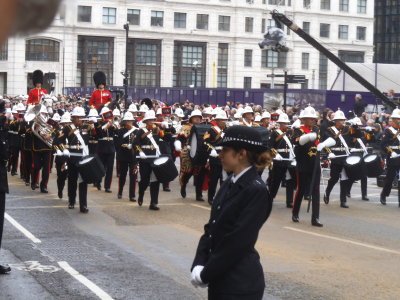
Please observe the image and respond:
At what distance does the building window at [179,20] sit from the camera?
7350 centimetres

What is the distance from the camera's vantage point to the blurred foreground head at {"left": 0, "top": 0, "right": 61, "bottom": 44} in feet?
3.91

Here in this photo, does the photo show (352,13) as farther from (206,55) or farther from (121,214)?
(121,214)

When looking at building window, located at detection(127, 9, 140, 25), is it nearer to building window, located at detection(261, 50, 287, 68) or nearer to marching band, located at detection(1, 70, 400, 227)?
building window, located at detection(261, 50, 287, 68)

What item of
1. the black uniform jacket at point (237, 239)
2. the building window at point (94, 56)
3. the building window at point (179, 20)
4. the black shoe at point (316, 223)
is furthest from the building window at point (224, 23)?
the black uniform jacket at point (237, 239)

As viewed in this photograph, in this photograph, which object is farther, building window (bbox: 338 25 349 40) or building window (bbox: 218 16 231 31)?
building window (bbox: 338 25 349 40)

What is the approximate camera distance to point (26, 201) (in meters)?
15.6

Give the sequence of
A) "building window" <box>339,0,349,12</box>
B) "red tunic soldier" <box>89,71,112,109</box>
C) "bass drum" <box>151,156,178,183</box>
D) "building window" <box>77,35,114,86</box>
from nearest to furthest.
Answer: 1. "bass drum" <box>151,156,178,183</box>
2. "red tunic soldier" <box>89,71,112,109</box>
3. "building window" <box>77,35,114,86</box>
4. "building window" <box>339,0,349,12</box>

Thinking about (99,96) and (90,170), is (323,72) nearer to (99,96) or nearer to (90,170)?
(99,96)

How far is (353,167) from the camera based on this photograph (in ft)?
53.5

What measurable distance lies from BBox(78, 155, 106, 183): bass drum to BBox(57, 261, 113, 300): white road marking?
4.71 meters

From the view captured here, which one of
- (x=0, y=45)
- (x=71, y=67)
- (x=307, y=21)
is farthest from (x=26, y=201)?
(x=307, y=21)

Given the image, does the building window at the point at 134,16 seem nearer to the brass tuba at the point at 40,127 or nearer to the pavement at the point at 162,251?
the brass tuba at the point at 40,127

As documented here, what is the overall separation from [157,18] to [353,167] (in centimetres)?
5818

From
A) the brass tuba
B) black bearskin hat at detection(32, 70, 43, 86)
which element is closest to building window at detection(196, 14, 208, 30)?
black bearskin hat at detection(32, 70, 43, 86)
